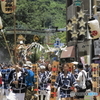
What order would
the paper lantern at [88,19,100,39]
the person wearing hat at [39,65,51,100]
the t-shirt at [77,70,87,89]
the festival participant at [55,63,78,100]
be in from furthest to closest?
the paper lantern at [88,19,100,39], the person wearing hat at [39,65,51,100], the t-shirt at [77,70,87,89], the festival participant at [55,63,78,100]

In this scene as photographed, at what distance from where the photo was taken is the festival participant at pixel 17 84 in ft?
38.5

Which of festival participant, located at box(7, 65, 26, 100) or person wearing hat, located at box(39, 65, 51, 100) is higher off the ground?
festival participant, located at box(7, 65, 26, 100)

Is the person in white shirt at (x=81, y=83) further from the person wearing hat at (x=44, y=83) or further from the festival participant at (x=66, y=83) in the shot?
the person wearing hat at (x=44, y=83)

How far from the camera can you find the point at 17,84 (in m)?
11.8

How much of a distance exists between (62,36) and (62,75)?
231 feet

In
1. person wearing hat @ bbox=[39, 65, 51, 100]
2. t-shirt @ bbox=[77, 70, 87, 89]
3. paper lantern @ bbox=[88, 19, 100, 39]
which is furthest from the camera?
paper lantern @ bbox=[88, 19, 100, 39]

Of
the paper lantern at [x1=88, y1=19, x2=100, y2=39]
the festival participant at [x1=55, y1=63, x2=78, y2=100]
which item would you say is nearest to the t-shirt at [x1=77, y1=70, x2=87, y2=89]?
the festival participant at [x1=55, y1=63, x2=78, y2=100]

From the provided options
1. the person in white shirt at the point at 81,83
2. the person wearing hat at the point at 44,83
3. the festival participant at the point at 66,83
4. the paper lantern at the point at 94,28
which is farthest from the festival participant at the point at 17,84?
the paper lantern at the point at 94,28

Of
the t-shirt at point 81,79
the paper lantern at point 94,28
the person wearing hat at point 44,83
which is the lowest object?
the person wearing hat at point 44,83

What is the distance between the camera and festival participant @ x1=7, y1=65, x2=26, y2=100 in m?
11.7

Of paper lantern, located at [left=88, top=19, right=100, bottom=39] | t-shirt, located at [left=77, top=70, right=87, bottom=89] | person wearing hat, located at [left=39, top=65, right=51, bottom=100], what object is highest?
paper lantern, located at [left=88, top=19, right=100, bottom=39]

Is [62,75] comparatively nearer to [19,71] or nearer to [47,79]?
[19,71]

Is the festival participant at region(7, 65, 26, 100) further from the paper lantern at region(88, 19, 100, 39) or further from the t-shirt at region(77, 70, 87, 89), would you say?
the paper lantern at region(88, 19, 100, 39)

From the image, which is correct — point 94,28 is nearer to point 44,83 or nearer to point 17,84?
point 44,83
